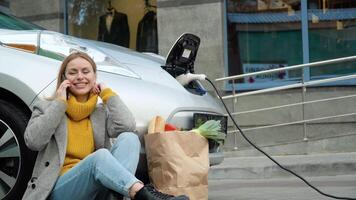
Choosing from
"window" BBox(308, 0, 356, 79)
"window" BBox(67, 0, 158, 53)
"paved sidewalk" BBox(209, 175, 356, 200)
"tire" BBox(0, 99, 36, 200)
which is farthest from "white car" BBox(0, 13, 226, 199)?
"window" BBox(67, 0, 158, 53)

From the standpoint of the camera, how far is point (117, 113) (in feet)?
11.9

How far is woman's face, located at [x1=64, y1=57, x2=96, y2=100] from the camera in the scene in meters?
3.65

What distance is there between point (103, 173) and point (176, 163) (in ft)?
1.69

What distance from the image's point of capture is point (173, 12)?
9.55m

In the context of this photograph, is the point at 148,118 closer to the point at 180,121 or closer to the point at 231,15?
the point at 180,121

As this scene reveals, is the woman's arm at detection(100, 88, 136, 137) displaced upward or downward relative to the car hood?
downward

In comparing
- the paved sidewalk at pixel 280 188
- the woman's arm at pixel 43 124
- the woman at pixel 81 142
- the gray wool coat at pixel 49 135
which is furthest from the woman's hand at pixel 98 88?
the paved sidewalk at pixel 280 188

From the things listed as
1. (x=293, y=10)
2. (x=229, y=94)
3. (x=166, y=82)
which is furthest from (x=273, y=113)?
(x=166, y=82)

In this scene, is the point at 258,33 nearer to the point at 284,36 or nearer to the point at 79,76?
the point at 284,36

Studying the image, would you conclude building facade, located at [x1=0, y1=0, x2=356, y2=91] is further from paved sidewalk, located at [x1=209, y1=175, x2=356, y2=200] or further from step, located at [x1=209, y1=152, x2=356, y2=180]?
paved sidewalk, located at [x1=209, y1=175, x2=356, y2=200]

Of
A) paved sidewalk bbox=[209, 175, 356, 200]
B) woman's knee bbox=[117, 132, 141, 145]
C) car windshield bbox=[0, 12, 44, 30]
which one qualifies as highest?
car windshield bbox=[0, 12, 44, 30]

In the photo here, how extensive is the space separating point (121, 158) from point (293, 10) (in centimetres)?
635

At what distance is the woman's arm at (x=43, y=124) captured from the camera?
3.41 metres

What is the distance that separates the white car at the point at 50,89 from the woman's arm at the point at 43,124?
0.88 feet
